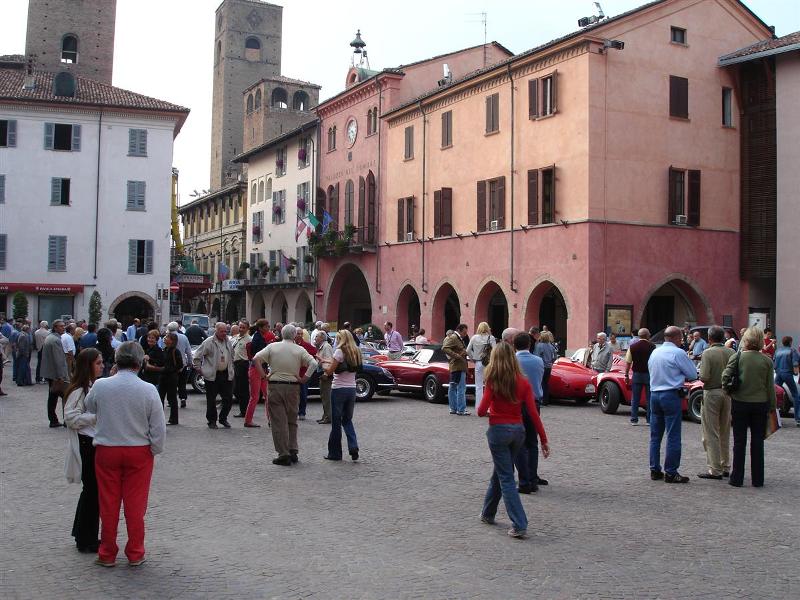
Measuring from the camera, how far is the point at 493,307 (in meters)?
39.3

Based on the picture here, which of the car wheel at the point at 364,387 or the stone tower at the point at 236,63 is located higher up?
A: the stone tower at the point at 236,63

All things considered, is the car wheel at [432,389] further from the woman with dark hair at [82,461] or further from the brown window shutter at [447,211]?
the brown window shutter at [447,211]

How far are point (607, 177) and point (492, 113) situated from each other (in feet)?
20.7

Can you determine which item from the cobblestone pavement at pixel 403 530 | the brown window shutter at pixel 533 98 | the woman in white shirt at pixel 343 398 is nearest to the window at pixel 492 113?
the brown window shutter at pixel 533 98

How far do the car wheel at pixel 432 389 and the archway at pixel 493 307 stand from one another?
1273 centimetres

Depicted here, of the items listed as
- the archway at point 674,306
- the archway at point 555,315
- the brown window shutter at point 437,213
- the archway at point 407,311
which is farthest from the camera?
the archway at point 407,311

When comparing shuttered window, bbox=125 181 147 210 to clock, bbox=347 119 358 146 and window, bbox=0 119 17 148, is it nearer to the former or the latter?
window, bbox=0 119 17 148

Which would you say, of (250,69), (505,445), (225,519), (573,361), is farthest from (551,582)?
(250,69)

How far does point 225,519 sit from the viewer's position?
8430 mm

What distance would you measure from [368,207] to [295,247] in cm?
1050

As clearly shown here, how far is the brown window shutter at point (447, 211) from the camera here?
122 feet

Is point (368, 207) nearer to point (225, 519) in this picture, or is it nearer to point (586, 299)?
point (586, 299)

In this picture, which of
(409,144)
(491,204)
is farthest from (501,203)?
(409,144)

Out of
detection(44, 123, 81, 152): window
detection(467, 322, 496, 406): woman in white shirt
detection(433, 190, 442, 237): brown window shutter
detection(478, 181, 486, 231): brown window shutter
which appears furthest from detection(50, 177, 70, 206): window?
detection(467, 322, 496, 406): woman in white shirt
